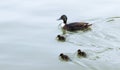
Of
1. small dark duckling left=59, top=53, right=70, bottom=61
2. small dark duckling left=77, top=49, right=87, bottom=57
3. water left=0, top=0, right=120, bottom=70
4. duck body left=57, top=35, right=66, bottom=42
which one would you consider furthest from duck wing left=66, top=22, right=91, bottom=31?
small dark duckling left=59, top=53, right=70, bottom=61

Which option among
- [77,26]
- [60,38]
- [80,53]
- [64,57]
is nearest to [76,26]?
[77,26]

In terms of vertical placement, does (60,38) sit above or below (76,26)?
below

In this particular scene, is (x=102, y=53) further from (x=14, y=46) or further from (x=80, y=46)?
(x=14, y=46)

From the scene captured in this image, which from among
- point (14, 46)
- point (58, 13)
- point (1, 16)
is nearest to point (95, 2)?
point (58, 13)

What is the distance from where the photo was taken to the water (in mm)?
9453

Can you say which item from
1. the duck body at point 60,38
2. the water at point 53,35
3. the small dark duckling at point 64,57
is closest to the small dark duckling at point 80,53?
the water at point 53,35

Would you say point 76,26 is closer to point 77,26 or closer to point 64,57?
point 77,26

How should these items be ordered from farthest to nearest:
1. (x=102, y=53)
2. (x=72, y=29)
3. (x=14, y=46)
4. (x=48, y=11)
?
(x=48, y=11)
(x=72, y=29)
(x=14, y=46)
(x=102, y=53)

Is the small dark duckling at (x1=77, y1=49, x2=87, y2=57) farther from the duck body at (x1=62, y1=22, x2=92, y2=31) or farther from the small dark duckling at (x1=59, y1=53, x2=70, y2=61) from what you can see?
the duck body at (x1=62, y1=22, x2=92, y2=31)

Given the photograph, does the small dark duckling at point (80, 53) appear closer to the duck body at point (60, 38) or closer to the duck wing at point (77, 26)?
the duck body at point (60, 38)

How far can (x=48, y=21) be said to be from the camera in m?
12.3

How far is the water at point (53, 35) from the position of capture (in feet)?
31.0

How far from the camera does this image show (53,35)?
11.3 m

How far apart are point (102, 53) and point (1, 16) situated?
4034 mm
